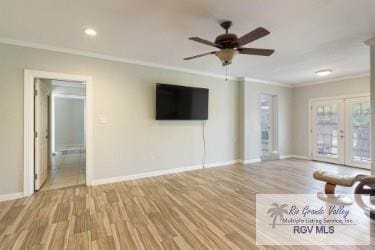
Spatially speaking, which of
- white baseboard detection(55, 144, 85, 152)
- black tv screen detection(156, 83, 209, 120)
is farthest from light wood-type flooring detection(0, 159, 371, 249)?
white baseboard detection(55, 144, 85, 152)

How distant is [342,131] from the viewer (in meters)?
5.53

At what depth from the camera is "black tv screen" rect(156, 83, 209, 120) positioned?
4.32 meters

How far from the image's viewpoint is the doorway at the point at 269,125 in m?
6.62

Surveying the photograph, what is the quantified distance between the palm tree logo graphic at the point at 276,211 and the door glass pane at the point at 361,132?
4.06 meters

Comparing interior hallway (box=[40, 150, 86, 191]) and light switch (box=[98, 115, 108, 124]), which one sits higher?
light switch (box=[98, 115, 108, 124])

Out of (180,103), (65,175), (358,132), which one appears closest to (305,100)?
(358,132)

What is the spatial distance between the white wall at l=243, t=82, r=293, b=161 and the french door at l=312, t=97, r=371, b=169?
90 cm

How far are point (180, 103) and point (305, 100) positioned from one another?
4667 millimetres

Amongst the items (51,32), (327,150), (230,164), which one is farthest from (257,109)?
(51,32)

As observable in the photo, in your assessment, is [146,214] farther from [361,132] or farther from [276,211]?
[361,132]

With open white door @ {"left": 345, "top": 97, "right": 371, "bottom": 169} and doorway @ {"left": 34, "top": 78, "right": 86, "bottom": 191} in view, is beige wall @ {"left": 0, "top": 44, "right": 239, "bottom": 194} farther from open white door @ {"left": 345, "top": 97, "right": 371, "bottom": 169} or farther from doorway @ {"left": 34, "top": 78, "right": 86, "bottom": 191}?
open white door @ {"left": 345, "top": 97, "right": 371, "bottom": 169}

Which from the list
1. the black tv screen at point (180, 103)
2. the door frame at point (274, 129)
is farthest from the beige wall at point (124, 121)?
the door frame at point (274, 129)

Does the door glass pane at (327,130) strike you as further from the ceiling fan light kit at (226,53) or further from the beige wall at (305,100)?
the ceiling fan light kit at (226,53)

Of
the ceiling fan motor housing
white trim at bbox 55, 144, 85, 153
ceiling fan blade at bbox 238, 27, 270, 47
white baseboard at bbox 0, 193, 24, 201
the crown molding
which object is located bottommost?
white baseboard at bbox 0, 193, 24, 201
